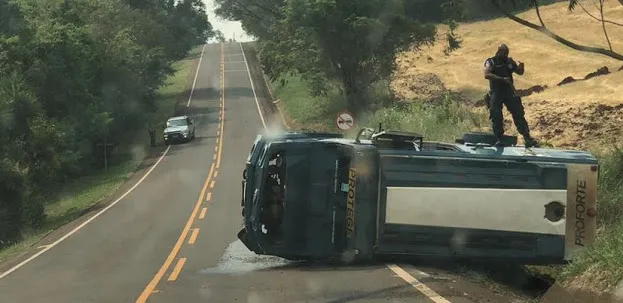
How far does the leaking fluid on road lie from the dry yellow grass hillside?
8.37 metres

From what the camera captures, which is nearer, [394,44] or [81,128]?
[81,128]

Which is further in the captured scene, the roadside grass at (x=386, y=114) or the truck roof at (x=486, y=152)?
the roadside grass at (x=386, y=114)

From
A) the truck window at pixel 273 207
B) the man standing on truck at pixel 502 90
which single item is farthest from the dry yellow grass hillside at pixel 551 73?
Result: the truck window at pixel 273 207

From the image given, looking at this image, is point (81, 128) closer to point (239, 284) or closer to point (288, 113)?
point (288, 113)

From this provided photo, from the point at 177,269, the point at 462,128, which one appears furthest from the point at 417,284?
the point at 462,128

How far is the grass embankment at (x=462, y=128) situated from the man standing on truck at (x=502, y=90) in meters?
1.82

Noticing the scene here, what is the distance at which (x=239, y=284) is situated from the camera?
9.84 meters

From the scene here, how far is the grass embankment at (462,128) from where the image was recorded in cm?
720

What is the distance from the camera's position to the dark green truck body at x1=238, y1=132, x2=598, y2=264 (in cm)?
901

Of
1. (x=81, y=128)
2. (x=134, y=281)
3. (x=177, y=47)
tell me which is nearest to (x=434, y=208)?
(x=134, y=281)

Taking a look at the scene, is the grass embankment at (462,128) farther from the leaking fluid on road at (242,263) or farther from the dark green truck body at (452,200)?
the leaking fluid on road at (242,263)

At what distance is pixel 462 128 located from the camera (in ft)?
71.9

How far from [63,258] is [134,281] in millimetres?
4940

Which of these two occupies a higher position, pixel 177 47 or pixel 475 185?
pixel 177 47
